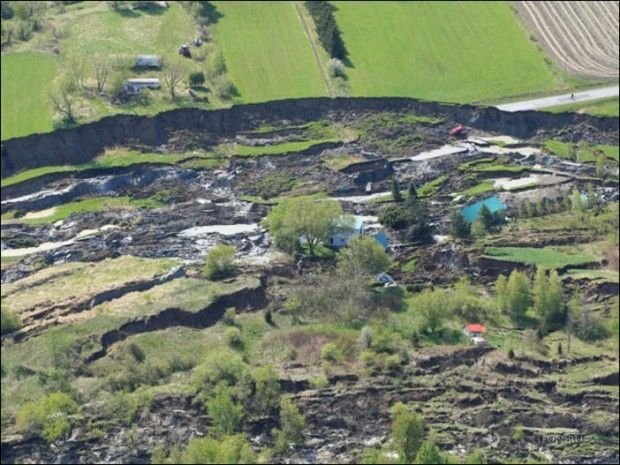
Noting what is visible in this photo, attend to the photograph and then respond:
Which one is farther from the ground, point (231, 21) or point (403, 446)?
point (231, 21)

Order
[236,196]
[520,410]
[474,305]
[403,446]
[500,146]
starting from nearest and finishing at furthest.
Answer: [403,446] → [520,410] → [474,305] → [236,196] → [500,146]

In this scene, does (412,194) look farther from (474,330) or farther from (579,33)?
(579,33)

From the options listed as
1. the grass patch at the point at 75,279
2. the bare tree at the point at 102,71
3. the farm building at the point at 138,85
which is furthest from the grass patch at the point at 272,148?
the grass patch at the point at 75,279

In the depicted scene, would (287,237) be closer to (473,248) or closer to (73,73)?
(473,248)

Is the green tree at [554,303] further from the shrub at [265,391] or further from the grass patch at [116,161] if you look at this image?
the grass patch at [116,161]

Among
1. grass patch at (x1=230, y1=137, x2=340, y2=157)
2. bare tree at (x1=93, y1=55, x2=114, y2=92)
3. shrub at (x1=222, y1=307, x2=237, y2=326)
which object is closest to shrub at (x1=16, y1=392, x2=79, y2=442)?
shrub at (x1=222, y1=307, x2=237, y2=326)

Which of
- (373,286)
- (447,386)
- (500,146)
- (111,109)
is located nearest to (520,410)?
(447,386)
